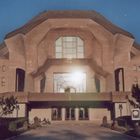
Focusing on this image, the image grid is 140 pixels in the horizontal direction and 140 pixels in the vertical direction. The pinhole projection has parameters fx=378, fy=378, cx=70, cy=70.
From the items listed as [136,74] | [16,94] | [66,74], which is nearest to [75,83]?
[66,74]

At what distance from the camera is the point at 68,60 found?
243 feet

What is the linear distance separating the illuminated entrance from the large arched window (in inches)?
147

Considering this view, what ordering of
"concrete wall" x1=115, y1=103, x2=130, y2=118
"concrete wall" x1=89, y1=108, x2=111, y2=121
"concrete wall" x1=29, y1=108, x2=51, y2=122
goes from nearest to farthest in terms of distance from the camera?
1. "concrete wall" x1=115, y1=103, x2=130, y2=118
2. "concrete wall" x1=29, y1=108, x2=51, y2=122
3. "concrete wall" x1=89, y1=108, x2=111, y2=121

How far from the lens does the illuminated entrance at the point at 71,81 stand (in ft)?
242

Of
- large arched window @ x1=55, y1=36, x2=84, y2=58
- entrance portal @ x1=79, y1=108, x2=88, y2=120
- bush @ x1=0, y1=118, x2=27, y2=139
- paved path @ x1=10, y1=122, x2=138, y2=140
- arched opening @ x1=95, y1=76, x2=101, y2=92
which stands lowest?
paved path @ x1=10, y1=122, x2=138, y2=140

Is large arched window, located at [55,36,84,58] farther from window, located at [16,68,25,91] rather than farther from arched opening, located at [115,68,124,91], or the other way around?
arched opening, located at [115,68,124,91]

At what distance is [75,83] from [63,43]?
8299 mm

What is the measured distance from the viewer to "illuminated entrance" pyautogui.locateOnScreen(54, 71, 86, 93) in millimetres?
73812

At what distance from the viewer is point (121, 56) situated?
72250mm

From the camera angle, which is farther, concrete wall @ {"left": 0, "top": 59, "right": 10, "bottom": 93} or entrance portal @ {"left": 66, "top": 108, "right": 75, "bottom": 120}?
concrete wall @ {"left": 0, "top": 59, "right": 10, "bottom": 93}

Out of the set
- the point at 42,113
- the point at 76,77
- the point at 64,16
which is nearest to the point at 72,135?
the point at 42,113

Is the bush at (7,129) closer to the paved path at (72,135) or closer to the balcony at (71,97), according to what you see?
the paved path at (72,135)

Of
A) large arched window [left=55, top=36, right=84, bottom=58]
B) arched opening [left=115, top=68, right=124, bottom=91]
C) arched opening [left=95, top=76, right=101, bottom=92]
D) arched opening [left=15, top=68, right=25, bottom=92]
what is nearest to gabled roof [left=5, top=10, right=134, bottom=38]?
large arched window [left=55, top=36, right=84, bottom=58]

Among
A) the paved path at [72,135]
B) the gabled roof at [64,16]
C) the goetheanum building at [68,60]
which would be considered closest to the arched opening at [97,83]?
the goetheanum building at [68,60]
